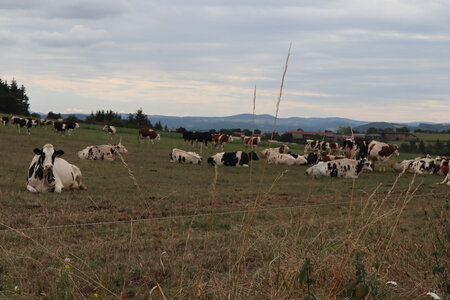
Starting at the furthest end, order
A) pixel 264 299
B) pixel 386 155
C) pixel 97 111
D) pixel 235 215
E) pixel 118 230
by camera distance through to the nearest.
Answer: pixel 97 111 → pixel 386 155 → pixel 235 215 → pixel 118 230 → pixel 264 299

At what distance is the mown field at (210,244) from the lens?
3670 mm

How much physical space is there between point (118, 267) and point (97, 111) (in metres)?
109

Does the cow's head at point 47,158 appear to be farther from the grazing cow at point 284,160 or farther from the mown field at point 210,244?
the grazing cow at point 284,160

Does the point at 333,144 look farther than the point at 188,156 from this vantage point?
Yes

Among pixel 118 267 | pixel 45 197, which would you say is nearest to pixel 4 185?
pixel 45 197

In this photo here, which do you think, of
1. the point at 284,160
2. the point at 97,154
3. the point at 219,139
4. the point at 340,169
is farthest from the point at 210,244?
the point at 219,139

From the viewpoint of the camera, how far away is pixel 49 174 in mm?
11102

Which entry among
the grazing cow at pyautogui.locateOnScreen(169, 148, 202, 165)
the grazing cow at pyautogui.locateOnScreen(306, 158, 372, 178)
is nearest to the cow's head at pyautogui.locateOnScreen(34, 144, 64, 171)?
the grazing cow at pyautogui.locateOnScreen(169, 148, 202, 165)

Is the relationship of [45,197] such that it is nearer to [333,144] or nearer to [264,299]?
[264,299]

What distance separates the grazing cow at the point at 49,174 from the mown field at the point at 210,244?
36 centimetres

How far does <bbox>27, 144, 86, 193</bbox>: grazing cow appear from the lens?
1105 centimetres

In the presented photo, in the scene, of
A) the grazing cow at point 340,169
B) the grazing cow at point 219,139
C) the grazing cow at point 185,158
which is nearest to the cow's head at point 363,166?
the grazing cow at point 340,169

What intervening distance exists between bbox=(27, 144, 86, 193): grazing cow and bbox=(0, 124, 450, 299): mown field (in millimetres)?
362

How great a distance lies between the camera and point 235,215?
8.76 metres
